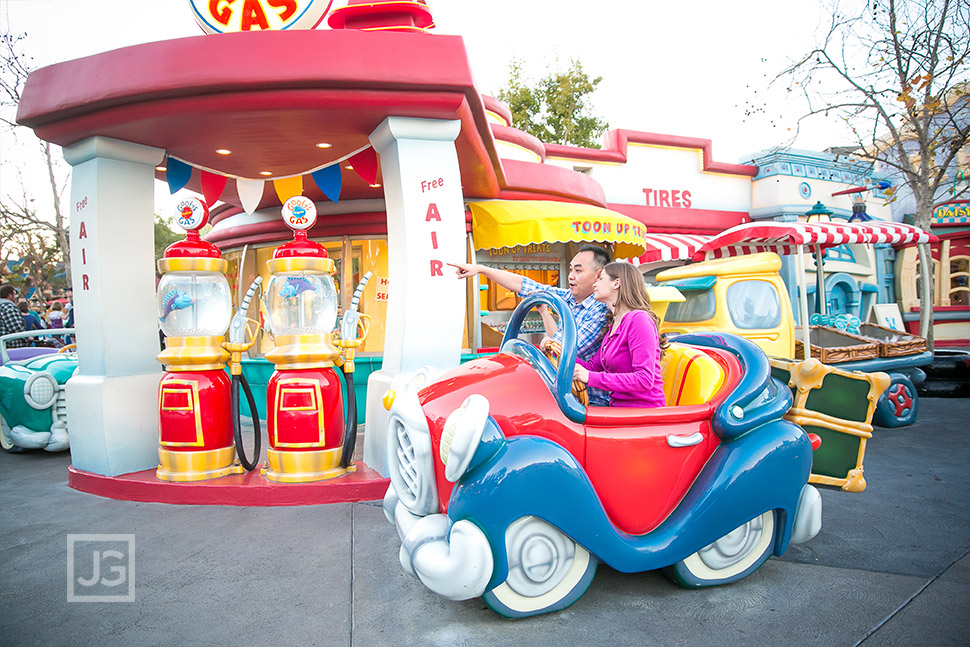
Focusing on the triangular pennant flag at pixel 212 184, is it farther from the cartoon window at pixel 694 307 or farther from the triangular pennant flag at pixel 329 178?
the cartoon window at pixel 694 307

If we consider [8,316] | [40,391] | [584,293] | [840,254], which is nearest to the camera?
[584,293]

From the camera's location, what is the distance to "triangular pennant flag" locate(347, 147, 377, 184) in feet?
16.7

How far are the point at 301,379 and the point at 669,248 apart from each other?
797 centimetres

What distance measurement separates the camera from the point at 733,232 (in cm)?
754

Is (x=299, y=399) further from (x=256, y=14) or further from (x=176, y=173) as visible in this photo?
(x=256, y=14)

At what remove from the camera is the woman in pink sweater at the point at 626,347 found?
2.71 meters

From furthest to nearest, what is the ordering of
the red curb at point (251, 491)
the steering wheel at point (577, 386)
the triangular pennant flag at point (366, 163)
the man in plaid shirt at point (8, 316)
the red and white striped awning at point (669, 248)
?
1. the red and white striped awning at point (669, 248)
2. the man in plaid shirt at point (8, 316)
3. the triangular pennant flag at point (366, 163)
4. the red curb at point (251, 491)
5. the steering wheel at point (577, 386)

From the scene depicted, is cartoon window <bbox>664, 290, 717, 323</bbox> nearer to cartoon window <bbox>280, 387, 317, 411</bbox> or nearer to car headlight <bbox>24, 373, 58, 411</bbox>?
cartoon window <bbox>280, 387, 317, 411</bbox>

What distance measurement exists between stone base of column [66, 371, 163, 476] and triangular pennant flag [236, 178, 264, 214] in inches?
89.7

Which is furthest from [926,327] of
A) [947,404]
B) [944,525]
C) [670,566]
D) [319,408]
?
[319,408]

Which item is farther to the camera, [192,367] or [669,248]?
[669,248]

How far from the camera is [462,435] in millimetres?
2254

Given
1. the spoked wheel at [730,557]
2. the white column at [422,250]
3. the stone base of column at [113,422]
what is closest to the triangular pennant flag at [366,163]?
the white column at [422,250]

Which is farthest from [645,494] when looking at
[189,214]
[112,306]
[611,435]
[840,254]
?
[840,254]
